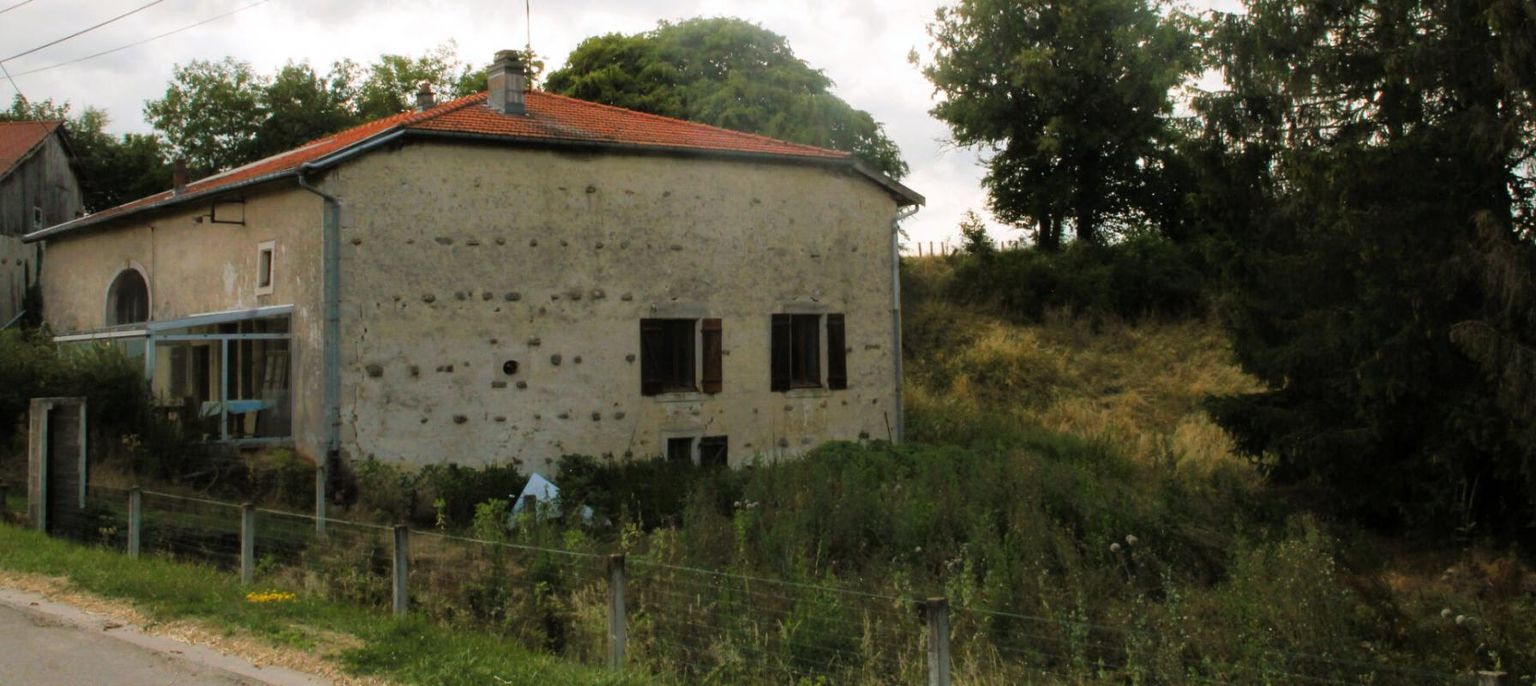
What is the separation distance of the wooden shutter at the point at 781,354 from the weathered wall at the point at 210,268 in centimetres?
737

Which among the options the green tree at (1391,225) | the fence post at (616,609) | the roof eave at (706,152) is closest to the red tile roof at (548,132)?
the roof eave at (706,152)

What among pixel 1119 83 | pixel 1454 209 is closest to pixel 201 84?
pixel 1119 83

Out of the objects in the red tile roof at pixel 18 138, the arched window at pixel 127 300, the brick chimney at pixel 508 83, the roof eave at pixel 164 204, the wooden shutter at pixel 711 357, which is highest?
the red tile roof at pixel 18 138

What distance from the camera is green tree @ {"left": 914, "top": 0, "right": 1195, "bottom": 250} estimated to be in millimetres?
33375

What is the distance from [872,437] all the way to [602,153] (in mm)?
6968

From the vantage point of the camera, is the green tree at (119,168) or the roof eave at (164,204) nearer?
the roof eave at (164,204)

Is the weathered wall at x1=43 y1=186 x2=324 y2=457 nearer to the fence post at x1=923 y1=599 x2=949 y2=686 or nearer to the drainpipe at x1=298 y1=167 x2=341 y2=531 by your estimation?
the drainpipe at x1=298 y1=167 x2=341 y2=531

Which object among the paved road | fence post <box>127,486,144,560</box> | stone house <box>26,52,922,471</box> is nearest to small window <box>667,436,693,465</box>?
stone house <box>26,52,922,471</box>

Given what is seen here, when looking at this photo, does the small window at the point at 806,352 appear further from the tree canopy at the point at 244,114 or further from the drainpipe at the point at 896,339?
the tree canopy at the point at 244,114

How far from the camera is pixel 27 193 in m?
32.9

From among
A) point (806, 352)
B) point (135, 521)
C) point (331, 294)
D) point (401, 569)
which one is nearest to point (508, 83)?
point (331, 294)

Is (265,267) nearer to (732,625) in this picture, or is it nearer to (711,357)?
(711,357)

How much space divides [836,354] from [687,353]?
9.62 ft

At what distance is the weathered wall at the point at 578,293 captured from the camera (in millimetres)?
17328
